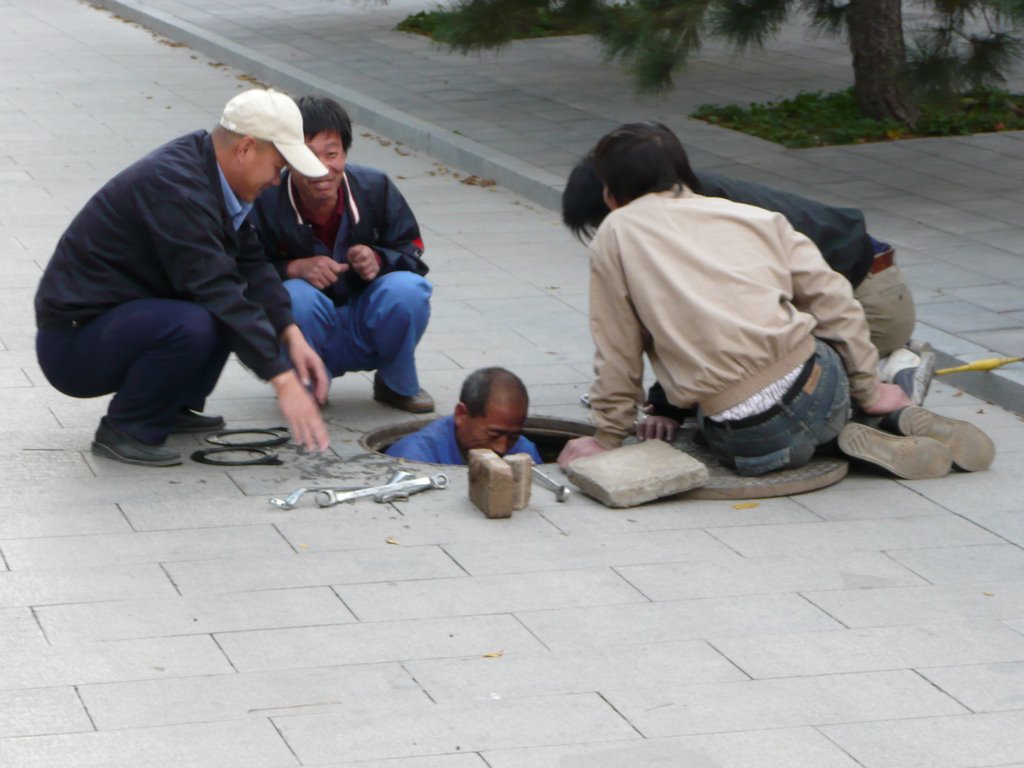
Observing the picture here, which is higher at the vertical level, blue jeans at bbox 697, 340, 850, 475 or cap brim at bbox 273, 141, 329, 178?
cap brim at bbox 273, 141, 329, 178

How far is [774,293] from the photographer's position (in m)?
4.79

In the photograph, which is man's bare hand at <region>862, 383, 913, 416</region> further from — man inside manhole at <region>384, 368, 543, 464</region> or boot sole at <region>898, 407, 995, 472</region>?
man inside manhole at <region>384, 368, 543, 464</region>

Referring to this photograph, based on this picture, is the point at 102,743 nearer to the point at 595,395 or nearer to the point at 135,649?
the point at 135,649

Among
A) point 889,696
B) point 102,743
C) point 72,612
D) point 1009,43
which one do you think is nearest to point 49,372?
point 72,612

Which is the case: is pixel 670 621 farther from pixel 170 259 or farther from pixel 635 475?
pixel 170 259

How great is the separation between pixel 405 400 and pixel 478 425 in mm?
633

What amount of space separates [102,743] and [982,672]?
6.42 ft

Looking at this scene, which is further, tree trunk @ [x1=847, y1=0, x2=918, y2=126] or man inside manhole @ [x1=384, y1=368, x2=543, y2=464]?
tree trunk @ [x1=847, y1=0, x2=918, y2=126]

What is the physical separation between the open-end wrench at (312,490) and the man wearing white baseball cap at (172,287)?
241 millimetres

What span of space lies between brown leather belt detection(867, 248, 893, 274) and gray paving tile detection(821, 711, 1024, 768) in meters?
2.26

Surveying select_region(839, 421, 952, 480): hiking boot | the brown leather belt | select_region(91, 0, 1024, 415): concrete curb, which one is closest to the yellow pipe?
select_region(91, 0, 1024, 415): concrete curb

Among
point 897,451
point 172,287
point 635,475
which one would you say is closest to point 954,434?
point 897,451

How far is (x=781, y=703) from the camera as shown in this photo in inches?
141

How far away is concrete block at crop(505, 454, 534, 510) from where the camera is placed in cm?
470
